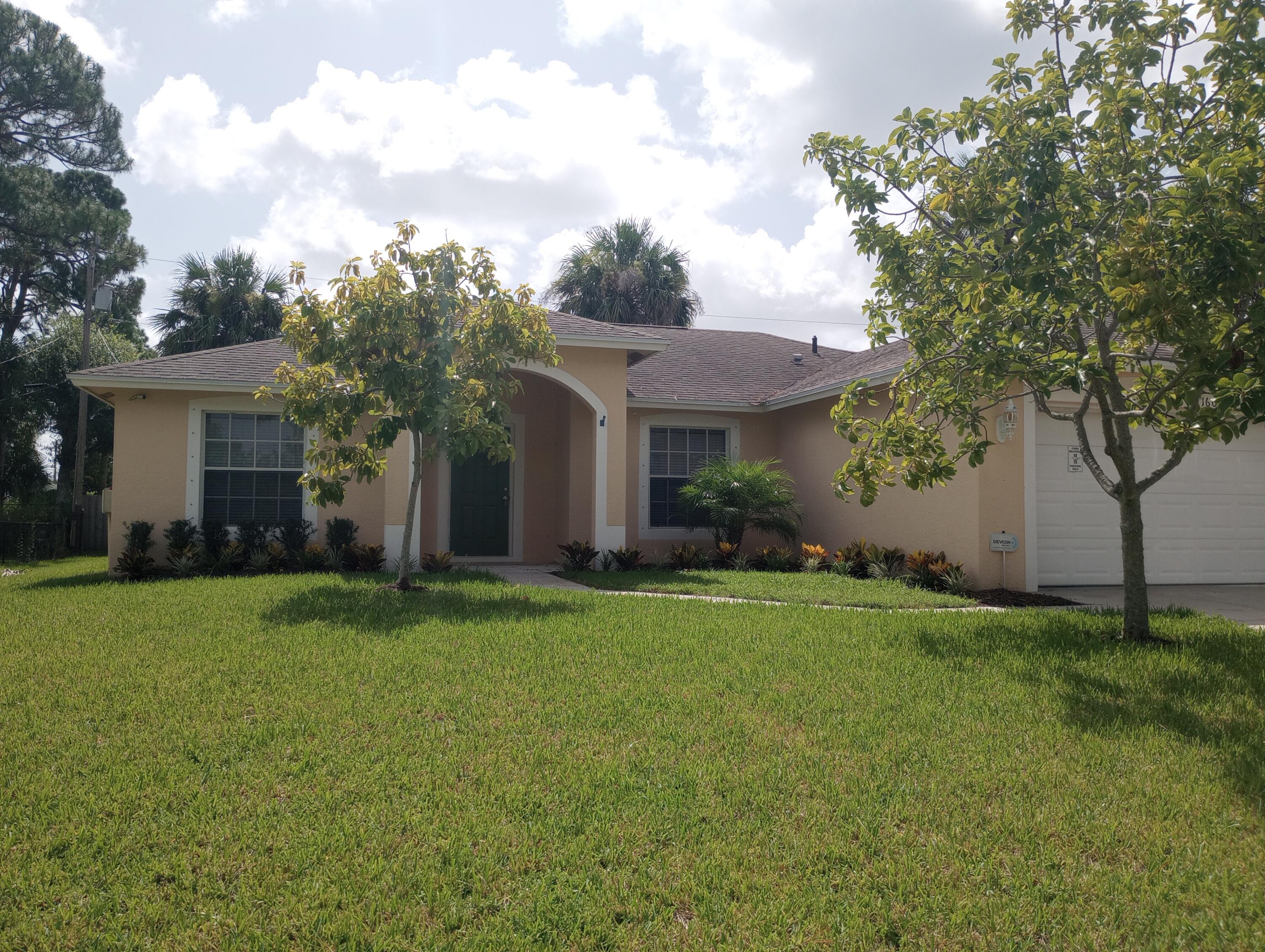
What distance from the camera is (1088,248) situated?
6.39 m

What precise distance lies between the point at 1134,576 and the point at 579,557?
7.64m

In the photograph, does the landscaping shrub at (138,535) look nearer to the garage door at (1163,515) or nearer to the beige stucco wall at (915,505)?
the beige stucco wall at (915,505)

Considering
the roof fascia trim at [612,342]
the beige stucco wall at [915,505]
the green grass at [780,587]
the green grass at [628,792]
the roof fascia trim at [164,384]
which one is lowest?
the green grass at [628,792]

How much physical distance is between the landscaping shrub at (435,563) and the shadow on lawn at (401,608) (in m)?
1.87

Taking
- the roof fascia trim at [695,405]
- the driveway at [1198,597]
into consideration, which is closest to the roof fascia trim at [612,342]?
the roof fascia trim at [695,405]

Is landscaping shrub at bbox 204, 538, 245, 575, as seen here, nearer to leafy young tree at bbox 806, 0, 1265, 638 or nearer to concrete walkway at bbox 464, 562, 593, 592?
concrete walkway at bbox 464, 562, 593, 592

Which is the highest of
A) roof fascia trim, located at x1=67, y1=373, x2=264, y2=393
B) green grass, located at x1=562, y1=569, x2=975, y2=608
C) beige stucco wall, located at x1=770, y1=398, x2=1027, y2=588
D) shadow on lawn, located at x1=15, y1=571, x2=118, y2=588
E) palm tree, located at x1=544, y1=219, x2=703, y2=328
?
palm tree, located at x1=544, y1=219, x2=703, y2=328

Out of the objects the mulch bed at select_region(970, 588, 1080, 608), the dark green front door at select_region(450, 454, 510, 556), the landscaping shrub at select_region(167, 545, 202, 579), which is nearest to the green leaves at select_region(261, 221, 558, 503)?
the landscaping shrub at select_region(167, 545, 202, 579)

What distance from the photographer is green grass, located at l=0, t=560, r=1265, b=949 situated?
316 cm

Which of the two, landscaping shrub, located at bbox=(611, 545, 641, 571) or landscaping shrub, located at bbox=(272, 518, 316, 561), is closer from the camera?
landscaping shrub, located at bbox=(272, 518, 316, 561)

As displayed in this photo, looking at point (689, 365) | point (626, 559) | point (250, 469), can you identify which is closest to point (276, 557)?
point (250, 469)

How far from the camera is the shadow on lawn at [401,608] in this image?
789 centimetres

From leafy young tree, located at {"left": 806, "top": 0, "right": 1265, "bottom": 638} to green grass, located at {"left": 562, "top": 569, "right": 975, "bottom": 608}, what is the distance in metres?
2.44

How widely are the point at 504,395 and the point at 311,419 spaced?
3.38m
